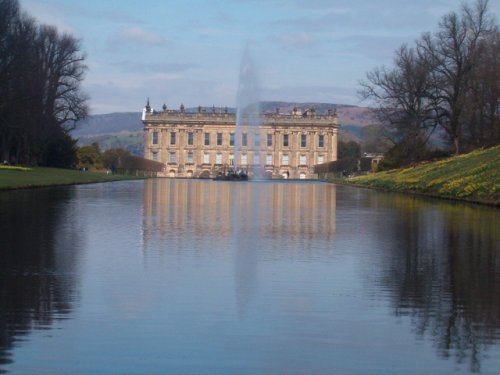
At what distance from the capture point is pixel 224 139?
126 m

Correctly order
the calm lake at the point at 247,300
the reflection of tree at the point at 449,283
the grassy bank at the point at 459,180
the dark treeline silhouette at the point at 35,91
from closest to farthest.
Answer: the calm lake at the point at 247,300, the reflection of tree at the point at 449,283, the grassy bank at the point at 459,180, the dark treeline silhouette at the point at 35,91

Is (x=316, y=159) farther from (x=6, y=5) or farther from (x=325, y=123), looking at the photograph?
(x=6, y=5)

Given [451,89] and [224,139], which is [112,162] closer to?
[224,139]

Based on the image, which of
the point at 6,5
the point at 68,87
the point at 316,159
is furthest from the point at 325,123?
the point at 6,5

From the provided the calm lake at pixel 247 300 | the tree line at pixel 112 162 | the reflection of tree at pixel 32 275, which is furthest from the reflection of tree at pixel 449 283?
the tree line at pixel 112 162

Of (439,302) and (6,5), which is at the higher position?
(6,5)

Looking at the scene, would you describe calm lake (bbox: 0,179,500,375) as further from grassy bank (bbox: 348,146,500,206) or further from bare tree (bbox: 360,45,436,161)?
bare tree (bbox: 360,45,436,161)

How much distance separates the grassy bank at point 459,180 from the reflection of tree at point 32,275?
51.9 feet

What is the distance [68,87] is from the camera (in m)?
67.5

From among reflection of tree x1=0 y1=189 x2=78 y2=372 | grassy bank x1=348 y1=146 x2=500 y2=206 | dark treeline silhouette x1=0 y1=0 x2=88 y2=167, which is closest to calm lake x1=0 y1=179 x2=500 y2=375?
reflection of tree x1=0 y1=189 x2=78 y2=372

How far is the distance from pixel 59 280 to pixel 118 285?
0.77m

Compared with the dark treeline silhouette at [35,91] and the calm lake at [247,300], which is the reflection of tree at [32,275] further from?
the dark treeline silhouette at [35,91]

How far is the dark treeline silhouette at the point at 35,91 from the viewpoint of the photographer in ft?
158

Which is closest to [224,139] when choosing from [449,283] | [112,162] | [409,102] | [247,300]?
[112,162]
